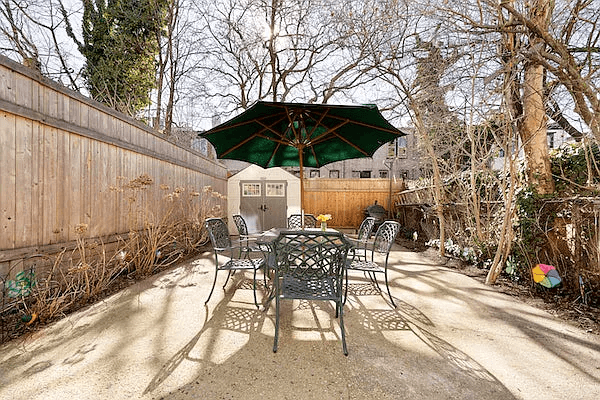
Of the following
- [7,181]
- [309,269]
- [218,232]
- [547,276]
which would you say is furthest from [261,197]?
[547,276]

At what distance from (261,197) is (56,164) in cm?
662

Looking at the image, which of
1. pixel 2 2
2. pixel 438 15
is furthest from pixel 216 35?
pixel 438 15

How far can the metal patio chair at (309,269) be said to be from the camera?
7.06 ft

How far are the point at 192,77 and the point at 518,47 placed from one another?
9017 millimetres

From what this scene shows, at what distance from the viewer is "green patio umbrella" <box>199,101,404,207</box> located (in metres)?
3.18

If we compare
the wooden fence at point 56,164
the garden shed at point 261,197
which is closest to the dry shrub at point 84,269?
the wooden fence at point 56,164

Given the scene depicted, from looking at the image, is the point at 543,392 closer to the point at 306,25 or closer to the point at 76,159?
the point at 76,159

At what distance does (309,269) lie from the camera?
7.67ft

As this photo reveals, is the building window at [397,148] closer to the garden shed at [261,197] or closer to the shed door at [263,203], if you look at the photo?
the garden shed at [261,197]

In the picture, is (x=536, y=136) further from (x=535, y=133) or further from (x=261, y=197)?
(x=261, y=197)

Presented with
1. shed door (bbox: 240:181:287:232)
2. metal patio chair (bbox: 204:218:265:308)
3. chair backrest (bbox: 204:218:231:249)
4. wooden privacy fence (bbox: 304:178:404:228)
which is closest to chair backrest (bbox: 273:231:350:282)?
metal patio chair (bbox: 204:218:265:308)

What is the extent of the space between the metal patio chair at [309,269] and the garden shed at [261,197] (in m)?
7.03

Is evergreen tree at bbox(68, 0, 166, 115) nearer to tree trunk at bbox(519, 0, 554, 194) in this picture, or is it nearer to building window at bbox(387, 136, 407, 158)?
tree trunk at bbox(519, 0, 554, 194)

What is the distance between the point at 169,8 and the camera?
26.7 ft
